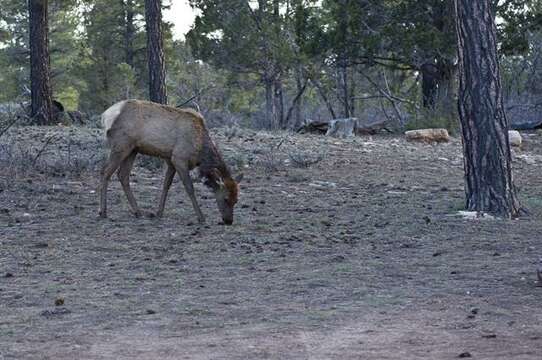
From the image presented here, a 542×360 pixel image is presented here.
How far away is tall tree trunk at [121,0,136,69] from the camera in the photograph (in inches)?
1590

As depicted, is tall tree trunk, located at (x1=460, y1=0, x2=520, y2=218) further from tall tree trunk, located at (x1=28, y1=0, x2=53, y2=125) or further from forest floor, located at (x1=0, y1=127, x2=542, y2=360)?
tall tree trunk, located at (x1=28, y1=0, x2=53, y2=125)

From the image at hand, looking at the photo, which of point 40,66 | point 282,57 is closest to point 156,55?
point 40,66

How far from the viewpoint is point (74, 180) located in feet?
42.9

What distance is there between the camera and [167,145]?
10953 mm

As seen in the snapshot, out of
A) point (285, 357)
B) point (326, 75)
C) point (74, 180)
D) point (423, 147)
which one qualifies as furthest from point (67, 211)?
point (326, 75)

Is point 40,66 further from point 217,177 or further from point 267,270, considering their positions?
point 267,270

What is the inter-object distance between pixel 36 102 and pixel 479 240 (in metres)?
13.4

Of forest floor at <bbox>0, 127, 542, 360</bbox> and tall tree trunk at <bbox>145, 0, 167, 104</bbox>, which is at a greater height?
tall tree trunk at <bbox>145, 0, 167, 104</bbox>

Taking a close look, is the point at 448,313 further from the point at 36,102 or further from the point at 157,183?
the point at 36,102

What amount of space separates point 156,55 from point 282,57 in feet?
55.5

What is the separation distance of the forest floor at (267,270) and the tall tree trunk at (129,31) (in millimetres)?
26186

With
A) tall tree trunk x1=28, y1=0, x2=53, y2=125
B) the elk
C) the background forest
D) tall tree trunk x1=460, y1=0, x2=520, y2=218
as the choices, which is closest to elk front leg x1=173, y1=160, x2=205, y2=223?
the elk

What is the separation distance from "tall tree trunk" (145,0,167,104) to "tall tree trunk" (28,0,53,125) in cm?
488

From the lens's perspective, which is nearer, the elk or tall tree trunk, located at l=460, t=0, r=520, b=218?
tall tree trunk, located at l=460, t=0, r=520, b=218
